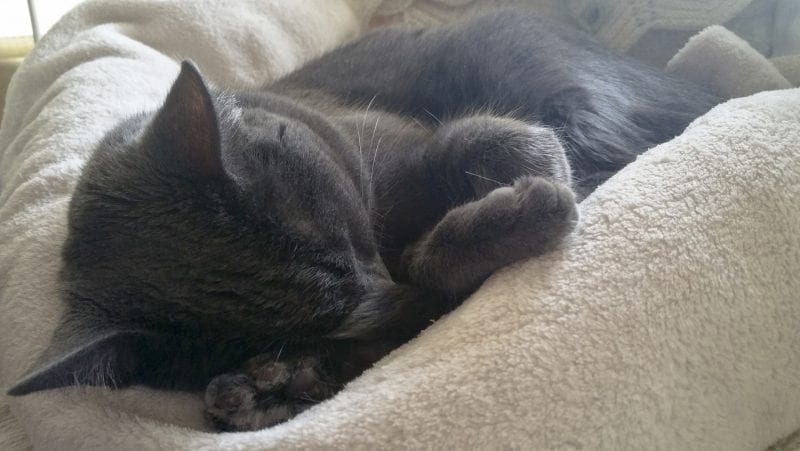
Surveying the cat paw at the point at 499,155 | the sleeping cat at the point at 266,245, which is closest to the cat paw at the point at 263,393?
the sleeping cat at the point at 266,245

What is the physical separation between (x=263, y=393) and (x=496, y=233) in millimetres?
352

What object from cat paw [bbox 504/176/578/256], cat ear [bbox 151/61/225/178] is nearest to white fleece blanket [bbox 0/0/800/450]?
cat paw [bbox 504/176/578/256]

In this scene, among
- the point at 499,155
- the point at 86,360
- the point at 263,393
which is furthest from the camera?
the point at 499,155

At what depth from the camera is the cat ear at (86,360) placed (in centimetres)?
68

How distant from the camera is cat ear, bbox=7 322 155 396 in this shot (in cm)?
68

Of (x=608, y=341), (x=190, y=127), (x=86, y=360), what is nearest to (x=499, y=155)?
(x=608, y=341)

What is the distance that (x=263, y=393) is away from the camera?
808 millimetres

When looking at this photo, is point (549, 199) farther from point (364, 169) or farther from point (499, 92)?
point (499, 92)

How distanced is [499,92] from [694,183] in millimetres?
449

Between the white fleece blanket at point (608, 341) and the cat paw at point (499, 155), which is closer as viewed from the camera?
the white fleece blanket at point (608, 341)

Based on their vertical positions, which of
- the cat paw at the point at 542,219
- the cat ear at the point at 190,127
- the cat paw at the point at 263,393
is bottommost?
the cat paw at the point at 263,393

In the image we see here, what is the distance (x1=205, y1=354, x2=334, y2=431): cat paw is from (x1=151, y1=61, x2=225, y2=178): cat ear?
244 mm

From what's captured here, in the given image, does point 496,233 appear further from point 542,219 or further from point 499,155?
point 499,155

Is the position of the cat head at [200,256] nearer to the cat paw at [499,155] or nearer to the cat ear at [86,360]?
the cat ear at [86,360]
